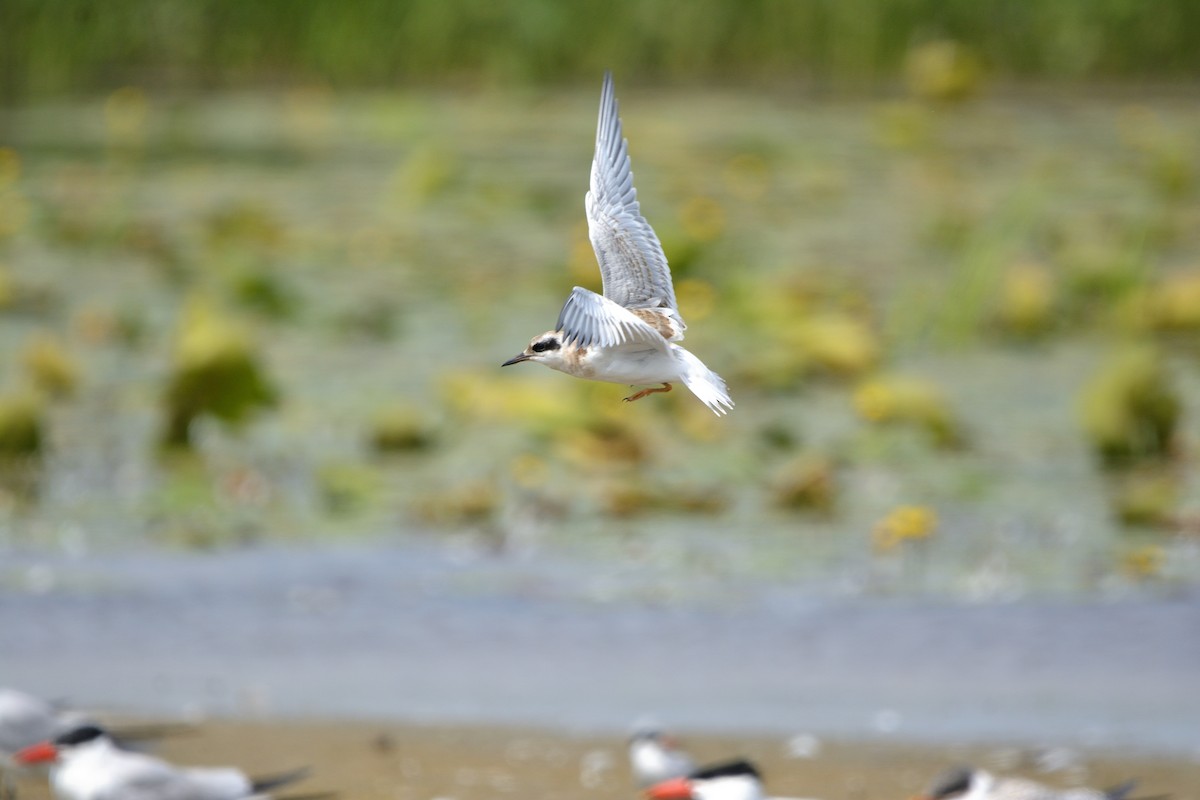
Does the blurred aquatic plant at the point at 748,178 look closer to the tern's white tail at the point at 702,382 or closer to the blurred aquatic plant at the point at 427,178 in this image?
the blurred aquatic plant at the point at 427,178

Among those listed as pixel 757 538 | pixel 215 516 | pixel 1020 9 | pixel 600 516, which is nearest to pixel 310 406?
pixel 215 516

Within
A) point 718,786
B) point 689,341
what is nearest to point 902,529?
point 718,786

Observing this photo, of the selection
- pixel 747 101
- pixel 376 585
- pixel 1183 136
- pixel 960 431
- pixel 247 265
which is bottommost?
pixel 376 585

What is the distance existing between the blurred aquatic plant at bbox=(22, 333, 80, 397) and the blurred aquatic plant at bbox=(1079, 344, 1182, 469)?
15.4 ft

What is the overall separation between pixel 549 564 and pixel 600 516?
0.46 metres

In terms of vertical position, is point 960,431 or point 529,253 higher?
point 529,253

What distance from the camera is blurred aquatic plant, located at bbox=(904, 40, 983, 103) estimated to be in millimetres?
16781

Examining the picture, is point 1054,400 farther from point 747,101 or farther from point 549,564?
point 747,101

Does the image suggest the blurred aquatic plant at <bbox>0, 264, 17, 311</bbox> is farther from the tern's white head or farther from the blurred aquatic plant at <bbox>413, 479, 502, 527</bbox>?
the tern's white head

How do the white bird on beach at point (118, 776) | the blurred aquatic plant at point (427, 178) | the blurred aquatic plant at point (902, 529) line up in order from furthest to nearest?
the blurred aquatic plant at point (427, 178)
the blurred aquatic plant at point (902, 529)
the white bird on beach at point (118, 776)

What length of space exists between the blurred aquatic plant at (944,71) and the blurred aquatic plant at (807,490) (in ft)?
33.0

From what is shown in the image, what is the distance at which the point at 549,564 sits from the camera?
705 centimetres

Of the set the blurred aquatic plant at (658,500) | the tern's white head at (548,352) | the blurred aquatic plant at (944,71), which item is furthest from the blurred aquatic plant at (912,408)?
the blurred aquatic plant at (944,71)

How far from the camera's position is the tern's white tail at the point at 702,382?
10.4ft
